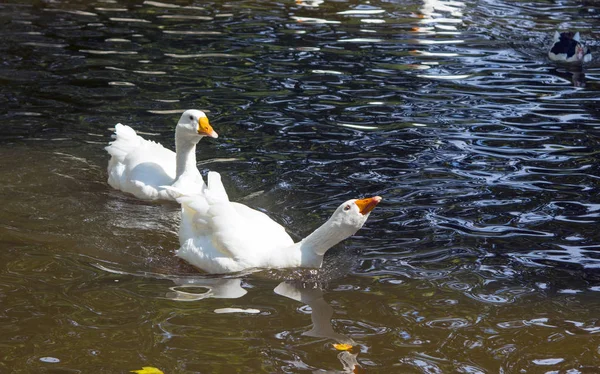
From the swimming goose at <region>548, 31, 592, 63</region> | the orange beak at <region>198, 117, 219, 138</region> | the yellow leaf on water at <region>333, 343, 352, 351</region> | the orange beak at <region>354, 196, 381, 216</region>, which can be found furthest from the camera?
the swimming goose at <region>548, 31, 592, 63</region>

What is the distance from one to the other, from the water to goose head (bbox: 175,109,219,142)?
28.4 inches

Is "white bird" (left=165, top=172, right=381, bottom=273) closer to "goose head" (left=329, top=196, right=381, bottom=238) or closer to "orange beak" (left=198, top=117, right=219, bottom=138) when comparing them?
"goose head" (left=329, top=196, right=381, bottom=238)

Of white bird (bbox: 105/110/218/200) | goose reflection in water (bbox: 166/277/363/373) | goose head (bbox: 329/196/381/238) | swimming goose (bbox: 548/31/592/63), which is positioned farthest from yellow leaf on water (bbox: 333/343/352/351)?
swimming goose (bbox: 548/31/592/63)

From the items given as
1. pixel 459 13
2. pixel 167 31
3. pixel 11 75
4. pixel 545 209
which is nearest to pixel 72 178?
pixel 11 75

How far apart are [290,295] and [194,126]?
2663mm

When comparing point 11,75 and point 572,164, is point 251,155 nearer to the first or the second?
point 572,164

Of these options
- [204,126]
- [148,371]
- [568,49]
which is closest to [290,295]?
[148,371]

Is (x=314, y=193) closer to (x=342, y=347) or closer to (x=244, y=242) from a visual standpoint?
(x=244, y=242)

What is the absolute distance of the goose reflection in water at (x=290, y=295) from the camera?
5.76m

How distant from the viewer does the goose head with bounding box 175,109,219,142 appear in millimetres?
8422

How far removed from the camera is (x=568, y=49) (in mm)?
13516

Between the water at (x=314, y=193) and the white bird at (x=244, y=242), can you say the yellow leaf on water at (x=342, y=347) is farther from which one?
the white bird at (x=244, y=242)

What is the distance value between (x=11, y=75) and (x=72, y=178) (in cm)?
405

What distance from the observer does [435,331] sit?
5820mm
